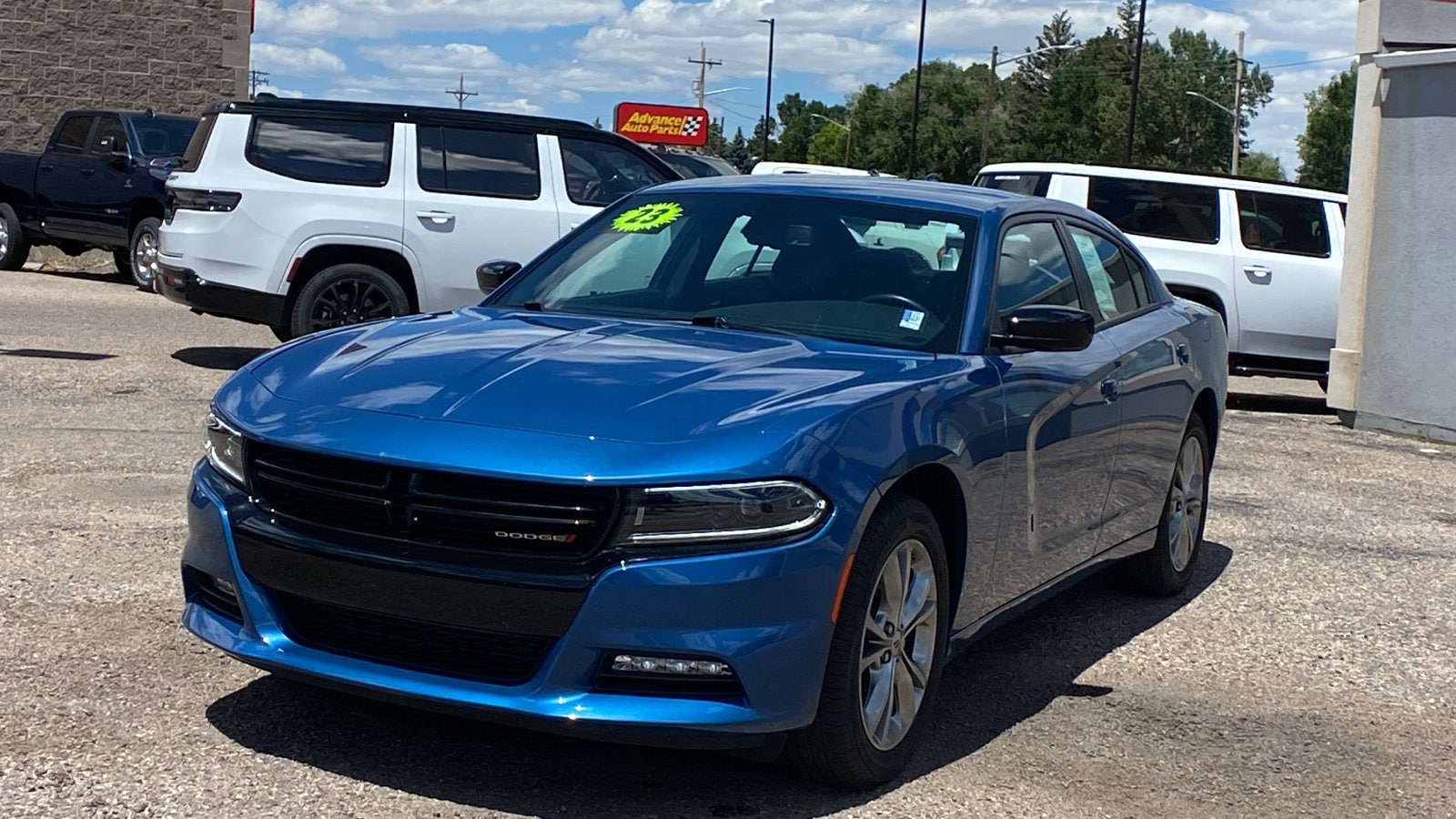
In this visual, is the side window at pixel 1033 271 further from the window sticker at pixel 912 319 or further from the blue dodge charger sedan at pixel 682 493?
the window sticker at pixel 912 319

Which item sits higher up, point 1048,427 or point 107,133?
point 107,133

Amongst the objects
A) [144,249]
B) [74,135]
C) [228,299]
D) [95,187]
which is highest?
[74,135]

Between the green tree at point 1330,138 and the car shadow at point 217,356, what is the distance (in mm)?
84695

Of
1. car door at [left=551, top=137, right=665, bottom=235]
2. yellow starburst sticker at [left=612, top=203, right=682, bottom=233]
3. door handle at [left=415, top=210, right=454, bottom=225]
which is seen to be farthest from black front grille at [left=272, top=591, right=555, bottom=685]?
car door at [left=551, top=137, right=665, bottom=235]

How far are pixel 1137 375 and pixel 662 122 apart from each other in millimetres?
84702

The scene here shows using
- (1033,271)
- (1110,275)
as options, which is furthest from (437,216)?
(1033,271)

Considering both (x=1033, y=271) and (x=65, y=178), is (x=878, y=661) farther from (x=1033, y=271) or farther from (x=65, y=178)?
(x=65, y=178)

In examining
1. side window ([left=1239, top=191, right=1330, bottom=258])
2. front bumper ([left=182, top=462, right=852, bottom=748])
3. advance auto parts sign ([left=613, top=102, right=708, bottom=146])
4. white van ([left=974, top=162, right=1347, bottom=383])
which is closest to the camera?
front bumper ([left=182, top=462, right=852, bottom=748])

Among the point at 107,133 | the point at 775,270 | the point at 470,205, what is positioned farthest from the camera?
the point at 107,133

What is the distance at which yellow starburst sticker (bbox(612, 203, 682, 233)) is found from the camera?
583cm

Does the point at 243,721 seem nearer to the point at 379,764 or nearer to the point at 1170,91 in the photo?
the point at 379,764

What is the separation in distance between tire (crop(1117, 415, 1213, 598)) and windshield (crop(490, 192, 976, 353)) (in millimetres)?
1872

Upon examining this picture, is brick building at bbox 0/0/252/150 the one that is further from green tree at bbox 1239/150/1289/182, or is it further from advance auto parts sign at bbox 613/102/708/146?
green tree at bbox 1239/150/1289/182

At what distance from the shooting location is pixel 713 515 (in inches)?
151
